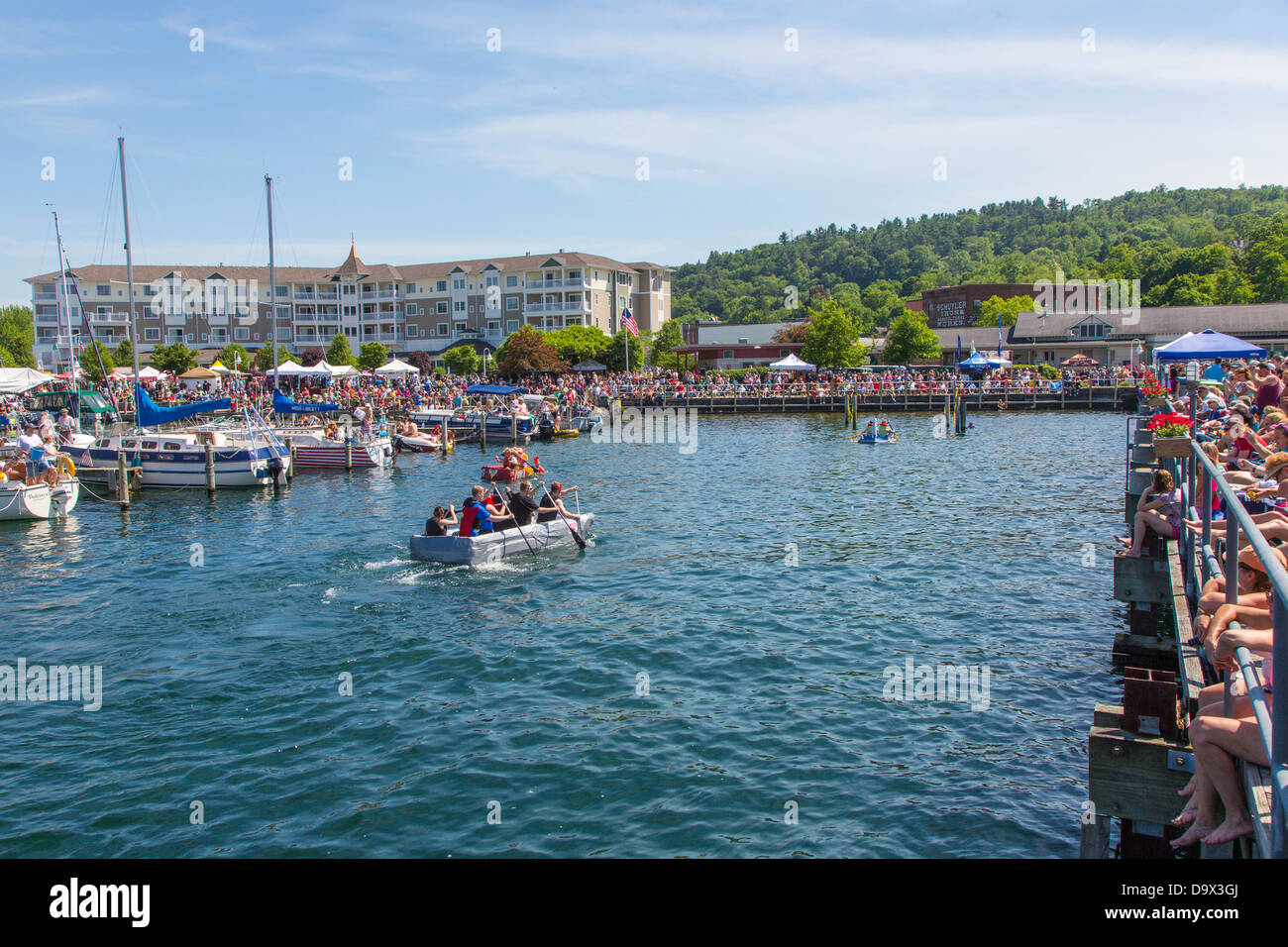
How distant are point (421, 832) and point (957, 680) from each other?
312 inches

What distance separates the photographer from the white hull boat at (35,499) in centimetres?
2897

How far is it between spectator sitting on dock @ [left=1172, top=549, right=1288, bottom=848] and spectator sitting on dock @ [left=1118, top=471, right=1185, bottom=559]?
8.03m

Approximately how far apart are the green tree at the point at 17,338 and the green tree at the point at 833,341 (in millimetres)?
85217

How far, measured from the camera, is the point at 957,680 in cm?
1391

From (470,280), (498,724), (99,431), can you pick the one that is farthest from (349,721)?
(470,280)

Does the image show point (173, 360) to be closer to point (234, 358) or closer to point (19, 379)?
point (234, 358)

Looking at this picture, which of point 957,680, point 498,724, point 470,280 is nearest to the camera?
point 498,724

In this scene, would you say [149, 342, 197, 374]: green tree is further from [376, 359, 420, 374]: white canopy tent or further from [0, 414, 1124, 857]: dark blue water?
[0, 414, 1124, 857]: dark blue water

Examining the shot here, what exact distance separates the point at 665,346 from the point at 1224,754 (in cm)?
9136

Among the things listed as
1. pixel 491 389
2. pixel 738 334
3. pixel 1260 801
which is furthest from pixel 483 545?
pixel 738 334

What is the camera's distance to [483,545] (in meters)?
21.2

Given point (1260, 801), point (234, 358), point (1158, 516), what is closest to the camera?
point (1260, 801)
